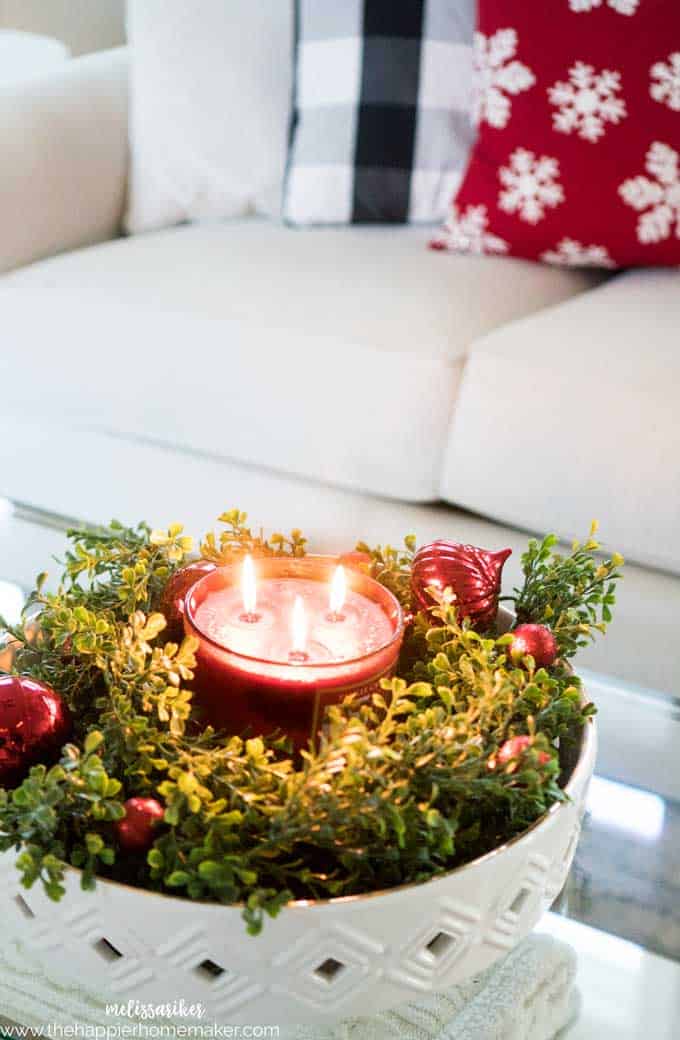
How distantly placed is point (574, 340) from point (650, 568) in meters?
0.27

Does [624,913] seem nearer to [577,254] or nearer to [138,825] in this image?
[138,825]

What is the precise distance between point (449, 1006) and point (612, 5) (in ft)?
4.29

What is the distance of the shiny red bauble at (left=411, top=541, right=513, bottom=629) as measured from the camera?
0.63 meters

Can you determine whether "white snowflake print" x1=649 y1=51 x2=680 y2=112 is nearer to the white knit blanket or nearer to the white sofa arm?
the white sofa arm

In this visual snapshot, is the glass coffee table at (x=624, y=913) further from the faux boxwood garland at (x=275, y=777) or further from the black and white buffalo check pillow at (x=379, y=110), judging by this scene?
the black and white buffalo check pillow at (x=379, y=110)

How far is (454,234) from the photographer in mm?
1603

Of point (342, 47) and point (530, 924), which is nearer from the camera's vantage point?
point (530, 924)

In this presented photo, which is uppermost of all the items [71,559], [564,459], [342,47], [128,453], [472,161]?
[342,47]

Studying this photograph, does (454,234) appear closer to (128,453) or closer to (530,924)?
(128,453)

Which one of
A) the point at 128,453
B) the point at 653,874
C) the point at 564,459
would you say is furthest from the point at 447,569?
the point at 128,453

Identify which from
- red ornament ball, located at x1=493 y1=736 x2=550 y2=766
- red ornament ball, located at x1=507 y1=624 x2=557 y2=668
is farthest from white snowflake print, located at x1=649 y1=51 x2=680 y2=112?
red ornament ball, located at x1=493 y1=736 x2=550 y2=766

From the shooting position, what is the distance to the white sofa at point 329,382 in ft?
3.90

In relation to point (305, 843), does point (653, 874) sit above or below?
below

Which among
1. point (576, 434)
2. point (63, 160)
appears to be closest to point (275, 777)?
point (576, 434)
